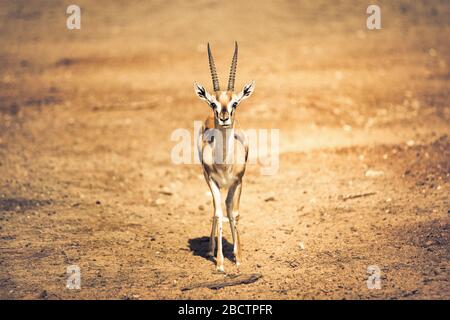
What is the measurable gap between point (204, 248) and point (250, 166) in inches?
149

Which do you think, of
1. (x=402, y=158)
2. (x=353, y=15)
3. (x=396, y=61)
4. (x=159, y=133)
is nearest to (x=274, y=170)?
(x=402, y=158)

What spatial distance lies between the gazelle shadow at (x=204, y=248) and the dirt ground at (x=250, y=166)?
0.03 metres

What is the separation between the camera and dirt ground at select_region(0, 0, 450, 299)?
7.83 meters

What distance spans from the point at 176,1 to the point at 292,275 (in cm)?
2034

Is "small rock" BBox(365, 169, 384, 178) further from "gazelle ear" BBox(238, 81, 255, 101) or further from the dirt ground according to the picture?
"gazelle ear" BBox(238, 81, 255, 101)

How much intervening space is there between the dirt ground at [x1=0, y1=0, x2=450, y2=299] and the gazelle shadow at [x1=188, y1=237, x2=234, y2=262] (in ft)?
0.10

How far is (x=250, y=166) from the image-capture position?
1227cm

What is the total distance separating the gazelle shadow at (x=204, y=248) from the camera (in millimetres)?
8461
